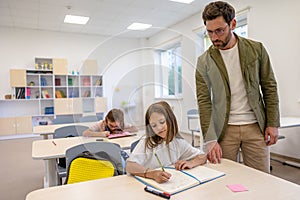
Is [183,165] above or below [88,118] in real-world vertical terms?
below

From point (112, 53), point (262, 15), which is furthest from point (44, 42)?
point (112, 53)

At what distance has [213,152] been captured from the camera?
115cm

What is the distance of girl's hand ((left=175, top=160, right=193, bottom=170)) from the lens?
1.02 meters

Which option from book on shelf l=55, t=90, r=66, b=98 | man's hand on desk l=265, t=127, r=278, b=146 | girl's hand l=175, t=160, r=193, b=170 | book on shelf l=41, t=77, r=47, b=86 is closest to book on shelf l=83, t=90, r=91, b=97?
girl's hand l=175, t=160, r=193, b=170

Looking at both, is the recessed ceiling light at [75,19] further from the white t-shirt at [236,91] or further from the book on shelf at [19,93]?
the white t-shirt at [236,91]

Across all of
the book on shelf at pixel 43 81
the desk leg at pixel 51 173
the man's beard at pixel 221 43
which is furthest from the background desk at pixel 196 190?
the book on shelf at pixel 43 81

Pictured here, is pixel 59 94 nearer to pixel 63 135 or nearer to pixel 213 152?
pixel 63 135

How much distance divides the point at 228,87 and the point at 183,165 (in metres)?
0.46

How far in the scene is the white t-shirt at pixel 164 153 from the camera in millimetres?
1035

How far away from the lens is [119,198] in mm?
801

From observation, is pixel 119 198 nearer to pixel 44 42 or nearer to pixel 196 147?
pixel 196 147

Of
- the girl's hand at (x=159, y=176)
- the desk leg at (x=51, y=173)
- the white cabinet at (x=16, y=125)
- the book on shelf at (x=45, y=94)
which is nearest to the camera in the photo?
the girl's hand at (x=159, y=176)

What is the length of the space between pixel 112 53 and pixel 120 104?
0.22 m

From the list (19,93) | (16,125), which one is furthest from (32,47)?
(16,125)
